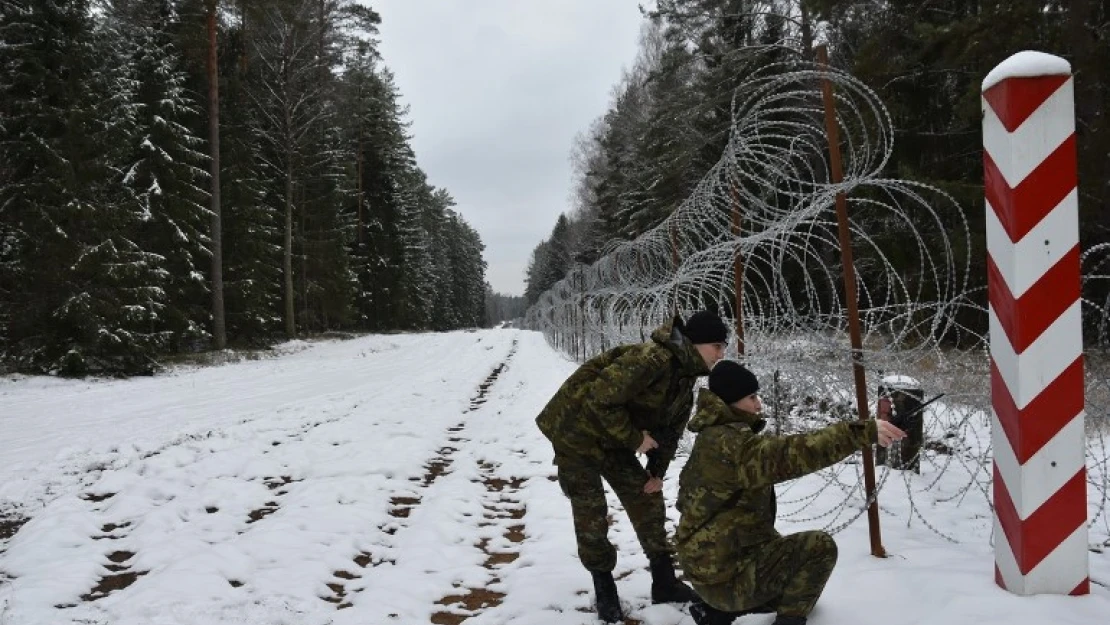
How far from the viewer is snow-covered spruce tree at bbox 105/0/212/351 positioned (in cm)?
1705

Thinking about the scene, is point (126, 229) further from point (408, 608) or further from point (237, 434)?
point (408, 608)

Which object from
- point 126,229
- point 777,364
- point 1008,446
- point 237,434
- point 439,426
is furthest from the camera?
point 126,229

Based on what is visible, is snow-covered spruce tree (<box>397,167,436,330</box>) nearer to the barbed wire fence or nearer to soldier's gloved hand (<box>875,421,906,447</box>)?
the barbed wire fence

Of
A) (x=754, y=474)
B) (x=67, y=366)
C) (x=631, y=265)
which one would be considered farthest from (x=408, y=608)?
(x=67, y=366)

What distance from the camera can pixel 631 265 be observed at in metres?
9.16

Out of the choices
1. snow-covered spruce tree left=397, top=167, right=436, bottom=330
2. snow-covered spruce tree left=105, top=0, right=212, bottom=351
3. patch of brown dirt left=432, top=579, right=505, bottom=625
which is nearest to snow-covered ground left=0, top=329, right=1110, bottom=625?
patch of brown dirt left=432, top=579, right=505, bottom=625

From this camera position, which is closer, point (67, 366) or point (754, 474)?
point (754, 474)

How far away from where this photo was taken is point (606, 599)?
3227mm

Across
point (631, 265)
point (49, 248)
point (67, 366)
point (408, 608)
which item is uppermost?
point (49, 248)

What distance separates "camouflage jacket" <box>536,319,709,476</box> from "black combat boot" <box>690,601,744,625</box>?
2.16ft

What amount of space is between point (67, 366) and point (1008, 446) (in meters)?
15.1

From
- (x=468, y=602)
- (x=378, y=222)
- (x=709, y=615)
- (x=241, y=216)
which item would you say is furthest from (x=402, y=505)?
(x=378, y=222)

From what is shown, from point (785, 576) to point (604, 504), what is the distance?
97cm

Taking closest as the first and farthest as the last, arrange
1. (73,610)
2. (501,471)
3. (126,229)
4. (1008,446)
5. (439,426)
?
1. (1008,446)
2. (73,610)
3. (501,471)
4. (439,426)
5. (126,229)
